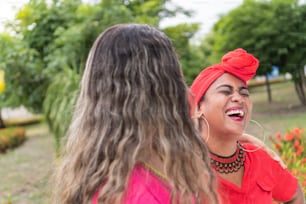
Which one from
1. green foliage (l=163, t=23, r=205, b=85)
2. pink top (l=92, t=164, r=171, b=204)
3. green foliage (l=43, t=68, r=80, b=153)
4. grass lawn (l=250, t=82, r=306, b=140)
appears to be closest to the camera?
pink top (l=92, t=164, r=171, b=204)

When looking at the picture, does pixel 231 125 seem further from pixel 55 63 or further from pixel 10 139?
pixel 10 139

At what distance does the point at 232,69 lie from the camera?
1.80 m

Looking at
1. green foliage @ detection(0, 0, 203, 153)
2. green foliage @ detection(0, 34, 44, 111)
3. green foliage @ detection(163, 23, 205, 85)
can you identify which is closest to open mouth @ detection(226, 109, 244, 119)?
green foliage @ detection(0, 0, 203, 153)

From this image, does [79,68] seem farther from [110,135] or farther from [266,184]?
[110,135]

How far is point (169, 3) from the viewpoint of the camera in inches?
447

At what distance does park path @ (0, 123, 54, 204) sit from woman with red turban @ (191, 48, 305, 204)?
4044 mm

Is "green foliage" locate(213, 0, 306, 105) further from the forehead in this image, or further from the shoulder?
the shoulder

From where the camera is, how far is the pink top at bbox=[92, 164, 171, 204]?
42.6 inches

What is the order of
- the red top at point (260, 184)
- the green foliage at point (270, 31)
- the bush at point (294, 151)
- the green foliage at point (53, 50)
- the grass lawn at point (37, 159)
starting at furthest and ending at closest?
the green foliage at point (270, 31) → the grass lawn at point (37, 159) → the green foliage at point (53, 50) → the bush at point (294, 151) → the red top at point (260, 184)

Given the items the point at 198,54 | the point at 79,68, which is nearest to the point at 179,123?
the point at 79,68

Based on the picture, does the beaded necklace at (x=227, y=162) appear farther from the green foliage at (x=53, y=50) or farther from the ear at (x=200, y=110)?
the green foliage at (x=53, y=50)

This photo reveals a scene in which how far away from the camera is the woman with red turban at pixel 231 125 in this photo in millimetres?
1783

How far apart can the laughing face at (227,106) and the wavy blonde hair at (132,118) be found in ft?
1.82

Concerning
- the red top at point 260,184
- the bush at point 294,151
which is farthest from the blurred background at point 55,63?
the red top at point 260,184
